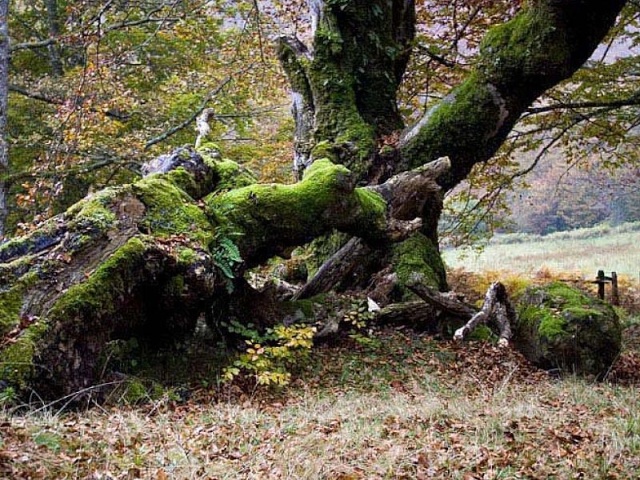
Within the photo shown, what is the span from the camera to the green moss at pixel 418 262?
28.0ft

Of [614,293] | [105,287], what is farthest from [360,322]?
[614,293]

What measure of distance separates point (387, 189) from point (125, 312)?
373 centimetres

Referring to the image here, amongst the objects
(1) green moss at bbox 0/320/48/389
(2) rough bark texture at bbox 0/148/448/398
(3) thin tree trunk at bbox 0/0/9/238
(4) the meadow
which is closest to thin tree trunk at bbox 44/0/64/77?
(3) thin tree trunk at bbox 0/0/9/238

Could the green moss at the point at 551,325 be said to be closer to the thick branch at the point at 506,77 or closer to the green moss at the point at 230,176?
the thick branch at the point at 506,77

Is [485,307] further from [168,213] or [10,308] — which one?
[10,308]

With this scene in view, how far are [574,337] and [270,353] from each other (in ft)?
11.4

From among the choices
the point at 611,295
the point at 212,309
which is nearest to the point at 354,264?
the point at 212,309

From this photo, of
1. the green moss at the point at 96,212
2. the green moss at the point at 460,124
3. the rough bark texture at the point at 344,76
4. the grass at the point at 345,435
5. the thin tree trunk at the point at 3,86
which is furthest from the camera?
the thin tree trunk at the point at 3,86

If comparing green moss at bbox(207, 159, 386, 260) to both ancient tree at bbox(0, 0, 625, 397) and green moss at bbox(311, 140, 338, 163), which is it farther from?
green moss at bbox(311, 140, 338, 163)

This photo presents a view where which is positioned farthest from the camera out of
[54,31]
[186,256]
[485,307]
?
[54,31]

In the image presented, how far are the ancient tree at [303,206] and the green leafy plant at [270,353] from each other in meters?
0.37

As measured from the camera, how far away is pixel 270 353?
6.39m

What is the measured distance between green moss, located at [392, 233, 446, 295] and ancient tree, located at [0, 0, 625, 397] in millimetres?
23

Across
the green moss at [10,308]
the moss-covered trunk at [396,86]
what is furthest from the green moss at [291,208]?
the green moss at [10,308]
